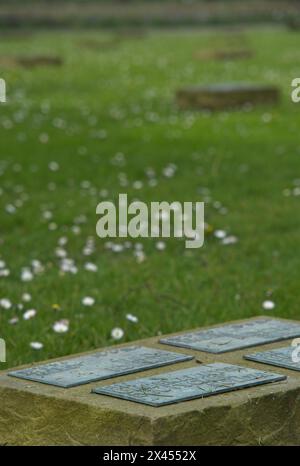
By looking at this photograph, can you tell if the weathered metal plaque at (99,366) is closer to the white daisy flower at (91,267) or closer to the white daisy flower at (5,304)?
the white daisy flower at (5,304)

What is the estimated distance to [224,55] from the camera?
83.4 ft

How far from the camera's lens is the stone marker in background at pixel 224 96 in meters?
16.3

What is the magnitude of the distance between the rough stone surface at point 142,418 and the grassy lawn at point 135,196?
1.37 m

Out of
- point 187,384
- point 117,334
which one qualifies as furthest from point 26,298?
point 187,384

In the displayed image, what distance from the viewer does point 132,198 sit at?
10.2 meters

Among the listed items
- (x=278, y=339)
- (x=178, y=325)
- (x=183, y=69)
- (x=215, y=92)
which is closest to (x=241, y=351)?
(x=278, y=339)

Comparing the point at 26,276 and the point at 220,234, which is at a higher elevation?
the point at 220,234

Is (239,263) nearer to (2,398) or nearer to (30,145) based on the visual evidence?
(2,398)

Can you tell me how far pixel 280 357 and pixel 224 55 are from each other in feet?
69.3

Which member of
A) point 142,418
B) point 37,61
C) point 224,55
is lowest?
point 142,418

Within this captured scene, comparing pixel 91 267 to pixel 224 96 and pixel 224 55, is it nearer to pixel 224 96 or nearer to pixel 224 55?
pixel 224 96

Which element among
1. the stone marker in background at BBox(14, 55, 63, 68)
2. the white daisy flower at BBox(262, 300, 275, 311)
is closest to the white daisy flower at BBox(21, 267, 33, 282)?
the white daisy flower at BBox(262, 300, 275, 311)

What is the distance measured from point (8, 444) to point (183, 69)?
744 inches

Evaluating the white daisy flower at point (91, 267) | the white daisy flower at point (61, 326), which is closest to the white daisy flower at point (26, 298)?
the white daisy flower at point (61, 326)
